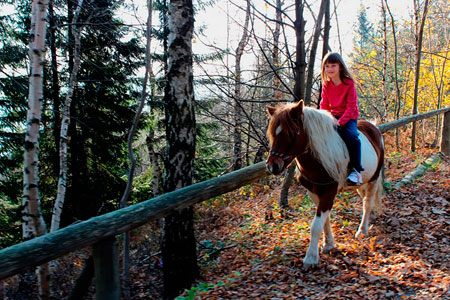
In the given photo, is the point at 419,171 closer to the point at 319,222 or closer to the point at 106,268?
the point at 319,222

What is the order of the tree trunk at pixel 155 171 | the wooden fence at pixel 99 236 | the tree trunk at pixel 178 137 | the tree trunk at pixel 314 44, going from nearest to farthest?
the wooden fence at pixel 99 236, the tree trunk at pixel 178 137, the tree trunk at pixel 314 44, the tree trunk at pixel 155 171

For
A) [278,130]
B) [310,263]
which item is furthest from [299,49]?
[310,263]

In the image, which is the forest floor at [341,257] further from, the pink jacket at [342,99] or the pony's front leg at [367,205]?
the pink jacket at [342,99]

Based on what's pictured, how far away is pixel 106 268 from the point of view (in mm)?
2201

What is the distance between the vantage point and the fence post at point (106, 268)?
2.19 meters

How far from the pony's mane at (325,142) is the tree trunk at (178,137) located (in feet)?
5.66

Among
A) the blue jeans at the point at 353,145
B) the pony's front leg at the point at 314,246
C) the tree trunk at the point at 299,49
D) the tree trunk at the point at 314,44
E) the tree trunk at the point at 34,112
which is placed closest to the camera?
the pony's front leg at the point at 314,246

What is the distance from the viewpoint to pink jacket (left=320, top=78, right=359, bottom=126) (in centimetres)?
412

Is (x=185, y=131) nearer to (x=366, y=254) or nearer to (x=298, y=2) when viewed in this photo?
(x=366, y=254)

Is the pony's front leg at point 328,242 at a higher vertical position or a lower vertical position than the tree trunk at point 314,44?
lower

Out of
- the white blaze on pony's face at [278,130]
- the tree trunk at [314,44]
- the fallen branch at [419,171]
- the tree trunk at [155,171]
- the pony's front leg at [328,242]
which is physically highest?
the tree trunk at [314,44]

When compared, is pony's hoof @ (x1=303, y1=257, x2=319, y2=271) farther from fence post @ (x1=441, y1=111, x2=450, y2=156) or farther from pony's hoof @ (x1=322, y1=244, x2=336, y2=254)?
fence post @ (x1=441, y1=111, x2=450, y2=156)

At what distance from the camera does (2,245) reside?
9.97 metres

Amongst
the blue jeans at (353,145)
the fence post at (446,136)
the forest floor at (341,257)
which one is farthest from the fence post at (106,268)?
the fence post at (446,136)
